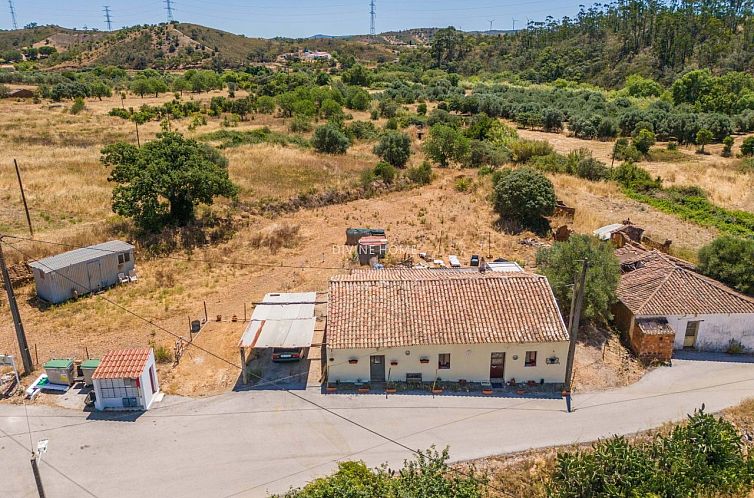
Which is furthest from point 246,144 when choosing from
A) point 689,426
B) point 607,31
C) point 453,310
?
point 607,31

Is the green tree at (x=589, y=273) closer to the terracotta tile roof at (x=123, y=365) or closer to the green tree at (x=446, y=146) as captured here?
the terracotta tile roof at (x=123, y=365)

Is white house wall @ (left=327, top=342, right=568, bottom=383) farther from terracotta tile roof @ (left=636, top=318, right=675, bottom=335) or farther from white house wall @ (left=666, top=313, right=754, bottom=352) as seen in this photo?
white house wall @ (left=666, top=313, right=754, bottom=352)

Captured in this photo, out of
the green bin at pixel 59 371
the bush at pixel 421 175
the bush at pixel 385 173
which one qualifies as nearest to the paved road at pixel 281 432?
the green bin at pixel 59 371

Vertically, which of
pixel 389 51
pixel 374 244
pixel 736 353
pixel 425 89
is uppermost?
pixel 389 51

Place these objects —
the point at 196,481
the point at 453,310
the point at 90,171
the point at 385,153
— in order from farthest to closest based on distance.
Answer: the point at 385,153, the point at 90,171, the point at 453,310, the point at 196,481

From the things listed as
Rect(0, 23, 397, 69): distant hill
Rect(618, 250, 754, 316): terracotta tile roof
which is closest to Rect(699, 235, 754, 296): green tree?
Rect(618, 250, 754, 316): terracotta tile roof

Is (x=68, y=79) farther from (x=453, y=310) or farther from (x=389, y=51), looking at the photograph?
(x=389, y=51)

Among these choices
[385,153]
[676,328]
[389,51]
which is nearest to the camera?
[676,328]
